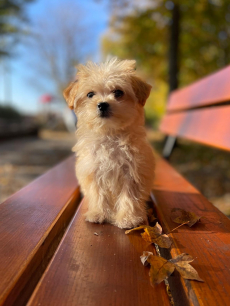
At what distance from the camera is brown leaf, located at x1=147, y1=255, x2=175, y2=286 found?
0.97 metres

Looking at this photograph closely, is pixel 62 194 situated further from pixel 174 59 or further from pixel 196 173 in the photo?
pixel 174 59

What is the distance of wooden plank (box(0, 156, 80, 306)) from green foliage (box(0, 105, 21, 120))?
1936 centimetres

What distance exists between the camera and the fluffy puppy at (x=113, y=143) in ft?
5.18

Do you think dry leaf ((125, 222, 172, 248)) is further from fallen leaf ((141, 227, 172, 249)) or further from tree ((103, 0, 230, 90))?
tree ((103, 0, 230, 90))

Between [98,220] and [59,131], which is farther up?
[98,220]

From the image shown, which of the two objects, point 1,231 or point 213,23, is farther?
point 213,23

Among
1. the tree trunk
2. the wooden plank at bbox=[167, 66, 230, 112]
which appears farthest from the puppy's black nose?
the tree trunk

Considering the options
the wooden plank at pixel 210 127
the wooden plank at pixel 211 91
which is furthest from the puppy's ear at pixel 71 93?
the wooden plank at pixel 211 91

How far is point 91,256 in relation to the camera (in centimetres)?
113

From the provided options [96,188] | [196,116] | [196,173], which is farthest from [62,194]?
[196,173]

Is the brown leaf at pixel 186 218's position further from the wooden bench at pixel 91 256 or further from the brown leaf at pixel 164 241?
the brown leaf at pixel 164 241

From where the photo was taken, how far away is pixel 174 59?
8383mm

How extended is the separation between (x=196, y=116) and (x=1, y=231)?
109 inches

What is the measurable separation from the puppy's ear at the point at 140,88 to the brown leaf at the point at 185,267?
104 centimetres
